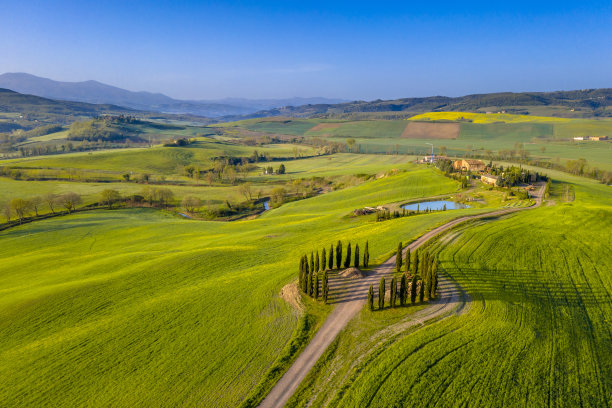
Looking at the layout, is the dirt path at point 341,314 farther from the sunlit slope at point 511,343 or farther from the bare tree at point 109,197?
the bare tree at point 109,197

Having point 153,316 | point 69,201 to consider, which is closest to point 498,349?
point 153,316

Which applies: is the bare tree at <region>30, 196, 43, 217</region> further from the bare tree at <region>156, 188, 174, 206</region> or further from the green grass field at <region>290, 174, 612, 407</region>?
the green grass field at <region>290, 174, 612, 407</region>

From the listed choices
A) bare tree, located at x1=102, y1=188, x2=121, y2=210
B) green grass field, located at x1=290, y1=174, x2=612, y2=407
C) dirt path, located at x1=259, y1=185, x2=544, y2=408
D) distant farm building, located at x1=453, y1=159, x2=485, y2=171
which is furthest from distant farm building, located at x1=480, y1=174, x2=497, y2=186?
bare tree, located at x1=102, y1=188, x2=121, y2=210

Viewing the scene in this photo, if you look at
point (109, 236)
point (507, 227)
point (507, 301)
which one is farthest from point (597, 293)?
point (109, 236)

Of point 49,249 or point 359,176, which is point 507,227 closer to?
point 49,249

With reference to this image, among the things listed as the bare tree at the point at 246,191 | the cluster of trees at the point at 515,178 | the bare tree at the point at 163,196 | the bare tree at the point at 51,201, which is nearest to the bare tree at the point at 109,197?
the bare tree at the point at 51,201

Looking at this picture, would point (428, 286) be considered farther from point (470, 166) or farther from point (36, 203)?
point (36, 203)
